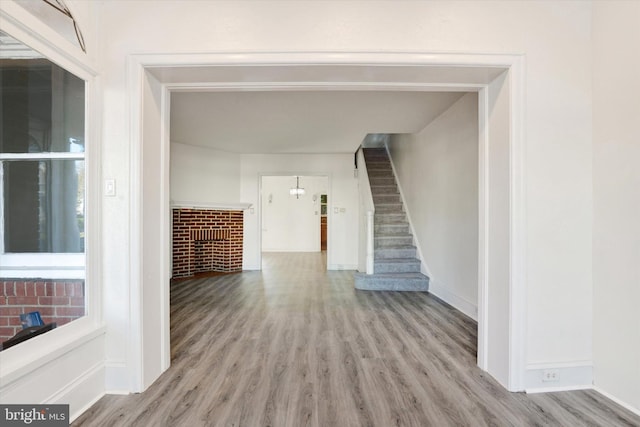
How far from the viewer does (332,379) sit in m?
1.94

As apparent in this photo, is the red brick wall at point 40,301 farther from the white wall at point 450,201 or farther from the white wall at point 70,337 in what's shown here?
the white wall at point 450,201

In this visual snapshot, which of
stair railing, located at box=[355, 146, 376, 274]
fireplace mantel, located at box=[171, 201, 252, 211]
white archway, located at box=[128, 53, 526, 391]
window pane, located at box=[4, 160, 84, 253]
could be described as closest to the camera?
window pane, located at box=[4, 160, 84, 253]

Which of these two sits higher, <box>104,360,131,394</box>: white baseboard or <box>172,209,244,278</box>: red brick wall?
<box>172,209,244,278</box>: red brick wall

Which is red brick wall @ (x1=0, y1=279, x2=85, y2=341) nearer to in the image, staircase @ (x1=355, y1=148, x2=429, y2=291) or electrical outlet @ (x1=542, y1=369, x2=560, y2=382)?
electrical outlet @ (x1=542, y1=369, x2=560, y2=382)

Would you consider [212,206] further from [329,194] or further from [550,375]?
[550,375]

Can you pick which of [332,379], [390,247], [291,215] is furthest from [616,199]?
[291,215]

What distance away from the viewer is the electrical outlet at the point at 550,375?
1.82m

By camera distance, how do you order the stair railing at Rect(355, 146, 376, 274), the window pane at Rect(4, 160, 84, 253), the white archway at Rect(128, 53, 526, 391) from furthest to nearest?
the stair railing at Rect(355, 146, 376, 274)
the white archway at Rect(128, 53, 526, 391)
the window pane at Rect(4, 160, 84, 253)

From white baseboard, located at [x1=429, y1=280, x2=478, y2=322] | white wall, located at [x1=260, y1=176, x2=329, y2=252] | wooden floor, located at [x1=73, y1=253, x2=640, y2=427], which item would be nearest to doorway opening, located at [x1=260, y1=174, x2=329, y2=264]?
white wall, located at [x1=260, y1=176, x2=329, y2=252]

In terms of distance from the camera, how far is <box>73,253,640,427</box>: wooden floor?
5.17ft

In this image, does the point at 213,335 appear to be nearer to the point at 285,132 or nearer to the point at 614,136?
the point at 285,132

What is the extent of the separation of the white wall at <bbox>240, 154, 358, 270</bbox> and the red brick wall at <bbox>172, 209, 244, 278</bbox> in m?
0.27

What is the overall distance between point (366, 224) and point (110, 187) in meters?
3.54

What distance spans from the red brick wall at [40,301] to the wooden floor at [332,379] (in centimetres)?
58
